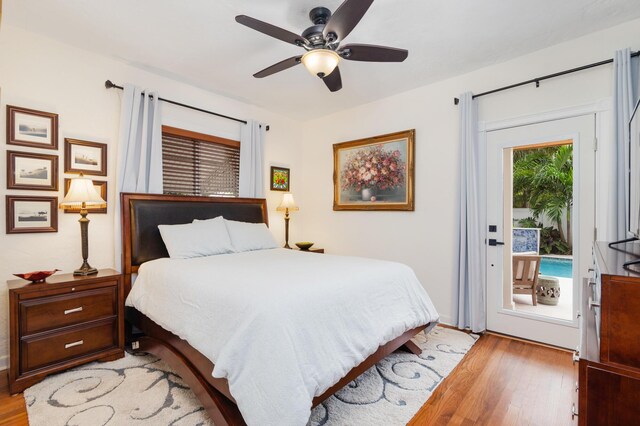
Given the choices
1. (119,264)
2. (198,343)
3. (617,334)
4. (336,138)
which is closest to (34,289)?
(119,264)

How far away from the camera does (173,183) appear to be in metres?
3.55

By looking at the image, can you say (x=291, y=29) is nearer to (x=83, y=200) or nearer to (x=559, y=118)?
(x=83, y=200)

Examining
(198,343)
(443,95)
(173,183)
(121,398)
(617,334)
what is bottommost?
(121,398)

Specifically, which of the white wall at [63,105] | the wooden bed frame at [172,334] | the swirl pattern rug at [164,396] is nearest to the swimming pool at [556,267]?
the swirl pattern rug at [164,396]

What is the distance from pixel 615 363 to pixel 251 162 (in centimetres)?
388

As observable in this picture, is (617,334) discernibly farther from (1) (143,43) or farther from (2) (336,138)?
(2) (336,138)

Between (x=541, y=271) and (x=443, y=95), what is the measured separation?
2.12 m

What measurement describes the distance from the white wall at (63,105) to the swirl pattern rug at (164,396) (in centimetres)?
83

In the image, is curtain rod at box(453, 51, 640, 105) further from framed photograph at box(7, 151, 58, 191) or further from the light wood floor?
framed photograph at box(7, 151, 58, 191)

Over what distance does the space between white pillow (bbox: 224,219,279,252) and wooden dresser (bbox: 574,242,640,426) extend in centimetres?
291

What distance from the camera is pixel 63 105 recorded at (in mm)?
2740

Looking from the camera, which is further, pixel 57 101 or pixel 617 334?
pixel 57 101

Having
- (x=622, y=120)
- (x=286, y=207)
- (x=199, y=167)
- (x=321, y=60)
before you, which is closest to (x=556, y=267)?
(x=622, y=120)

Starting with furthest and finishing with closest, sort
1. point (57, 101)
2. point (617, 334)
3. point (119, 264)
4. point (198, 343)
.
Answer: point (119, 264)
point (57, 101)
point (198, 343)
point (617, 334)
